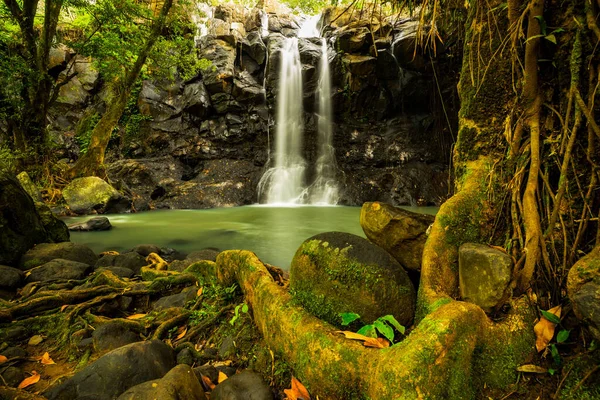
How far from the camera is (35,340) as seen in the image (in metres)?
2.61

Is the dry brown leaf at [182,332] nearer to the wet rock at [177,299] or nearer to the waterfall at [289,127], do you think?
the wet rock at [177,299]

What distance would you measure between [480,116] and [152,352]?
2.97 metres

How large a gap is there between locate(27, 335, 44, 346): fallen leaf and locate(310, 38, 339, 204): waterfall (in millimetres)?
13323

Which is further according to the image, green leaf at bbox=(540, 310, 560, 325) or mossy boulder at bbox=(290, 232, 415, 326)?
mossy boulder at bbox=(290, 232, 415, 326)

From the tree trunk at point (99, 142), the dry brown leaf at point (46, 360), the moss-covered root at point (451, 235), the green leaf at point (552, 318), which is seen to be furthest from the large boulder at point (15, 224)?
the tree trunk at point (99, 142)

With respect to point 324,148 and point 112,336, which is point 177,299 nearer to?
point 112,336

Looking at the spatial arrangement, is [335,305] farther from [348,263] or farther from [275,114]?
[275,114]

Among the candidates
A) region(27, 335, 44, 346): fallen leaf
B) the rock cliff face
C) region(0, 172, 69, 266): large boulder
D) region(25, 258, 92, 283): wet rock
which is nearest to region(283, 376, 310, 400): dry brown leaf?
region(27, 335, 44, 346): fallen leaf

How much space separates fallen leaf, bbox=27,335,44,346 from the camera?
2586mm

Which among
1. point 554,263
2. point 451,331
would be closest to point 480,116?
point 554,263

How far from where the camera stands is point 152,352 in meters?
2.01

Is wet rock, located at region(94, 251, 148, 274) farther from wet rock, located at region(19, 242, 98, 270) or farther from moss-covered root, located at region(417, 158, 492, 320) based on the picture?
moss-covered root, located at region(417, 158, 492, 320)

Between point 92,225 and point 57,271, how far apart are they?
509cm

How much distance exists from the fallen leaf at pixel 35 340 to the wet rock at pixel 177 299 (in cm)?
92
